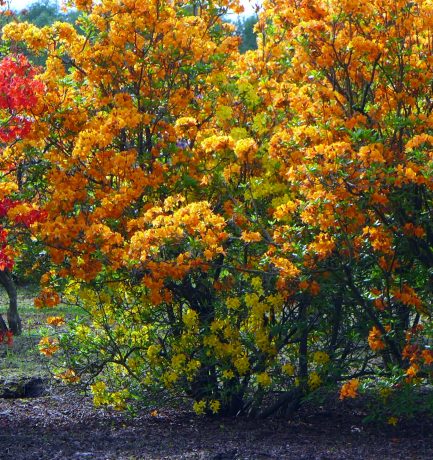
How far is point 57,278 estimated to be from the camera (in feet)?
21.7

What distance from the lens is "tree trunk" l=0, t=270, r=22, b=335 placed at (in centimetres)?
1030

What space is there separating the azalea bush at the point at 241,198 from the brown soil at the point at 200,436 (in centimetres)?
19

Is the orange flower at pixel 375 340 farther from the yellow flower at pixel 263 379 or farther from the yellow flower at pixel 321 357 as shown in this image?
the yellow flower at pixel 263 379

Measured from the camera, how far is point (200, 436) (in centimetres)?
619

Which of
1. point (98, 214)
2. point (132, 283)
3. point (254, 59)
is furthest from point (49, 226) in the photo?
point (254, 59)

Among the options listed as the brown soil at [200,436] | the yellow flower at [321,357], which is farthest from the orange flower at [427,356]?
the yellow flower at [321,357]

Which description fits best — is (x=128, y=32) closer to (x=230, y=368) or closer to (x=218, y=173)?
(x=218, y=173)

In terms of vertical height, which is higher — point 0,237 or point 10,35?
point 10,35

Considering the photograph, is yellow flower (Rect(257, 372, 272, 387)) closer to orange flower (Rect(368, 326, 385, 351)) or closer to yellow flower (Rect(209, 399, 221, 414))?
yellow flower (Rect(209, 399, 221, 414))

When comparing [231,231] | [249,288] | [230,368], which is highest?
[231,231]

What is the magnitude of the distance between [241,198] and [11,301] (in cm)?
511

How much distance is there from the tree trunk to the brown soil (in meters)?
3.11

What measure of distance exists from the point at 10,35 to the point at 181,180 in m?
1.57

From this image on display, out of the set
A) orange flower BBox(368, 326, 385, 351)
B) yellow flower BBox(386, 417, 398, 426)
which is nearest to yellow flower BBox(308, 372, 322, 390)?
yellow flower BBox(386, 417, 398, 426)
